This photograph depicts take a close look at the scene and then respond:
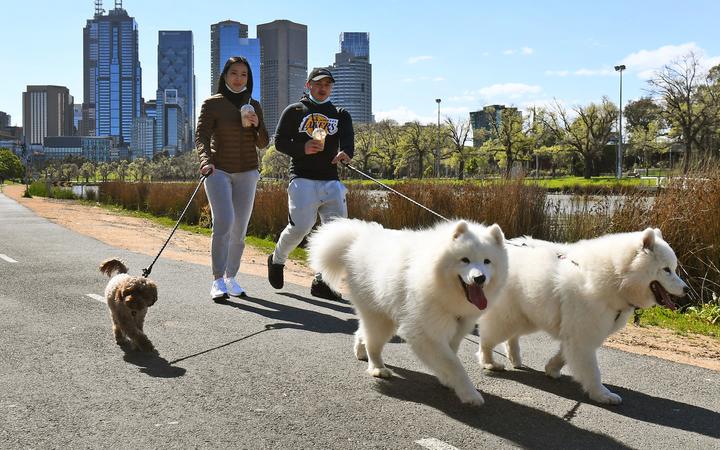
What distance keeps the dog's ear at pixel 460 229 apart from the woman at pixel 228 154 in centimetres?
383

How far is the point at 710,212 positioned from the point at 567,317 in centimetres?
523

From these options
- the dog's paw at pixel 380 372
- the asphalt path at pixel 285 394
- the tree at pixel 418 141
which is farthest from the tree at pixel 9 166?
the dog's paw at pixel 380 372

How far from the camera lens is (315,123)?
25.3 feet

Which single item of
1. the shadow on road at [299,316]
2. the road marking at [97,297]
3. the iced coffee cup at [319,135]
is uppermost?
the iced coffee cup at [319,135]

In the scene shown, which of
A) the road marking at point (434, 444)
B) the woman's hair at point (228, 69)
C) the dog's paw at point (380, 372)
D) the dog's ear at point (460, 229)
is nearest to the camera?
the road marking at point (434, 444)

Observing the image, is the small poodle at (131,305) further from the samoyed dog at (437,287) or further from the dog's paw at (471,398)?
the dog's paw at (471,398)

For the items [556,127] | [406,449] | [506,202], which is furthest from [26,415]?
[556,127]

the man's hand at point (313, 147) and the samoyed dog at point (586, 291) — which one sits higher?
the man's hand at point (313, 147)

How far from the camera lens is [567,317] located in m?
4.55

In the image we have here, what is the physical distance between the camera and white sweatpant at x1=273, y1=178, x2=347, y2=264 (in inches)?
301

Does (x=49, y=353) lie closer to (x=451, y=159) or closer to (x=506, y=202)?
(x=506, y=202)

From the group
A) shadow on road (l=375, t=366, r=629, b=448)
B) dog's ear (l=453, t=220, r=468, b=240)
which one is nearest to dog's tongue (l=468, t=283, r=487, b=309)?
dog's ear (l=453, t=220, r=468, b=240)

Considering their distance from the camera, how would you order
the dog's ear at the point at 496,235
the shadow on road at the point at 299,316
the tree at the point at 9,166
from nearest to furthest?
the dog's ear at the point at 496,235, the shadow on road at the point at 299,316, the tree at the point at 9,166

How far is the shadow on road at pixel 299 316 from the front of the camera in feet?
21.2
